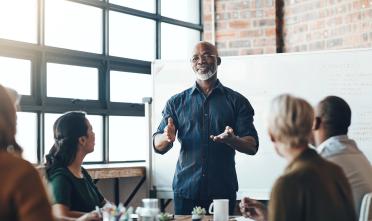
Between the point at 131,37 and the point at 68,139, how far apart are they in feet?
9.27

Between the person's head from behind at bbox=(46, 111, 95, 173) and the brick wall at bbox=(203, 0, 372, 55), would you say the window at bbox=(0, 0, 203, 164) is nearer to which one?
the brick wall at bbox=(203, 0, 372, 55)

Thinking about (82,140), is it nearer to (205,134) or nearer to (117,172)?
(205,134)

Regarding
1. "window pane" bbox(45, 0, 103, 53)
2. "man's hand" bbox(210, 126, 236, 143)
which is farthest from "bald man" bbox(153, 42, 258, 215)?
"window pane" bbox(45, 0, 103, 53)

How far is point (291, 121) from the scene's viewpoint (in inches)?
68.5

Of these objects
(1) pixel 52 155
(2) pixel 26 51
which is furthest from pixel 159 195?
(1) pixel 52 155

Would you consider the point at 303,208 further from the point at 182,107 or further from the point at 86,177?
the point at 182,107

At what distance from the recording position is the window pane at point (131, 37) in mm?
5151

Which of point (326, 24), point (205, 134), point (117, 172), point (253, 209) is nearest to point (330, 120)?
point (253, 209)

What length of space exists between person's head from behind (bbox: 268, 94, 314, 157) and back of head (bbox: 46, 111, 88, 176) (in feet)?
3.65

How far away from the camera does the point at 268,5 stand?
5.38 m

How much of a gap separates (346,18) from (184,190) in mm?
2371

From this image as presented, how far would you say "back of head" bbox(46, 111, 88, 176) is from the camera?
101 inches

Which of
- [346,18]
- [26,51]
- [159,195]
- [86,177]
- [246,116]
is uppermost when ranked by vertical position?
[346,18]

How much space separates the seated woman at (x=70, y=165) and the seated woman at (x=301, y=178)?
1.05m
